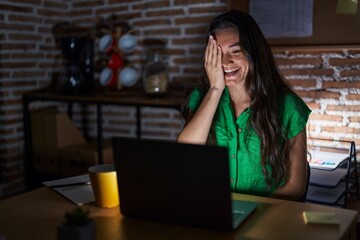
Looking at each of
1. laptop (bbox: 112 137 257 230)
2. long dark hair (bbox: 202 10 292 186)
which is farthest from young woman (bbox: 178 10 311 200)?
laptop (bbox: 112 137 257 230)

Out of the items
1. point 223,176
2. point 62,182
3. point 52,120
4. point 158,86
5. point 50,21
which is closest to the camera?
point 223,176

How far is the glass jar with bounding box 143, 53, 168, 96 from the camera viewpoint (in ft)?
8.83

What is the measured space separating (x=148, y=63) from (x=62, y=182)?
4.97 ft

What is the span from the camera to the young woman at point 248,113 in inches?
63.5

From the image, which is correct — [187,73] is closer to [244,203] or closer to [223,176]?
[244,203]

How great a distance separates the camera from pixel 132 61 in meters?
3.05

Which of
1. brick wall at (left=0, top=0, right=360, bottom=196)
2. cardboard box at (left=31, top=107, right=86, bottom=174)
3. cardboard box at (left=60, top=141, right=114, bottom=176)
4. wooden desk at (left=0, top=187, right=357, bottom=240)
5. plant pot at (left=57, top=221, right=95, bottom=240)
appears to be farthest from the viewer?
cardboard box at (left=31, top=107, right=86, bottom=174)

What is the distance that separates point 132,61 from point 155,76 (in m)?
0.40

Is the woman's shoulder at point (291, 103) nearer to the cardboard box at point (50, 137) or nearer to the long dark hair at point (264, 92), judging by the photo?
the long dark hair at point (264, 92)

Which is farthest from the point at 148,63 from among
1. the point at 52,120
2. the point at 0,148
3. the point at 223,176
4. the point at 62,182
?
the point at 223,176

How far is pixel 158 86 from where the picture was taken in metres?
2.69

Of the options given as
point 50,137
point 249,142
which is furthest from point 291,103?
point 50,137

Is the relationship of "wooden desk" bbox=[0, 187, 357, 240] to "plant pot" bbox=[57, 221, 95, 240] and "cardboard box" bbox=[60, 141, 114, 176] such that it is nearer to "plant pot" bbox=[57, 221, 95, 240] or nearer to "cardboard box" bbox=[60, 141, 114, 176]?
"plant pot" bbox=[57, 221, 95, 240]

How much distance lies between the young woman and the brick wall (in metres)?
0.65
